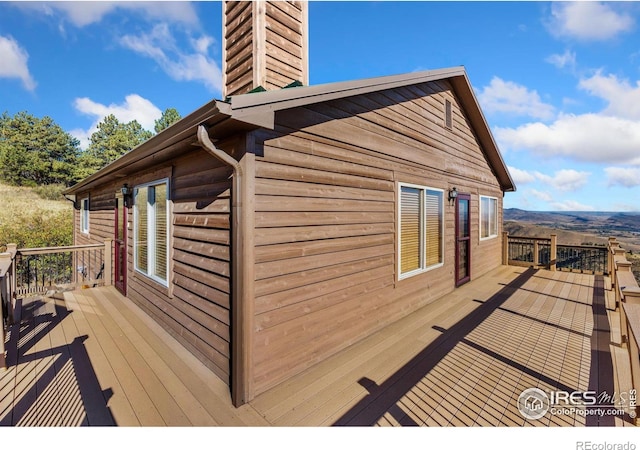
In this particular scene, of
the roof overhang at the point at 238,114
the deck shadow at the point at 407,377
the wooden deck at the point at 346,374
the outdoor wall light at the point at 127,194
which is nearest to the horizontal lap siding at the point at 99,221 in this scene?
the outdoor wall light at the point at 127,194

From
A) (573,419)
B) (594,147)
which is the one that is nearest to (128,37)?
(573,419)

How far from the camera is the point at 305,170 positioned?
273cm

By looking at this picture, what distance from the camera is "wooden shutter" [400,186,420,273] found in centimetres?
414

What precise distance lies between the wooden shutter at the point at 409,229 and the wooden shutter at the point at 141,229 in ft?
12.2

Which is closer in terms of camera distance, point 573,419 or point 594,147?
point 573,419

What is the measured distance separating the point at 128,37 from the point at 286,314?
426 inches

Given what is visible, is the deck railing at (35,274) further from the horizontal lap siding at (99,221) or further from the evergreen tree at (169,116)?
the evergreen tree at (169,116)

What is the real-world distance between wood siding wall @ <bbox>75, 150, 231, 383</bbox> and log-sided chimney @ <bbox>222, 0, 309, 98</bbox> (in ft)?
6.08

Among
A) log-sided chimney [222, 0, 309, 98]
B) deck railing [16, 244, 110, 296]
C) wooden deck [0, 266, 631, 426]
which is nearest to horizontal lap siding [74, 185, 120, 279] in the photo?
deck railing [16, 244, 110, 296]

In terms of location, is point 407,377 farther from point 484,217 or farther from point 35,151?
point 35,151

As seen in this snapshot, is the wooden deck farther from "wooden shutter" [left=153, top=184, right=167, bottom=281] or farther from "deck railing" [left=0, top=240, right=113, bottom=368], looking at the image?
"wooden shutter" [left=153, top=184, right=167, bottom=281]

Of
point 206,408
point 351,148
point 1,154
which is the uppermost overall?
point 1,154
